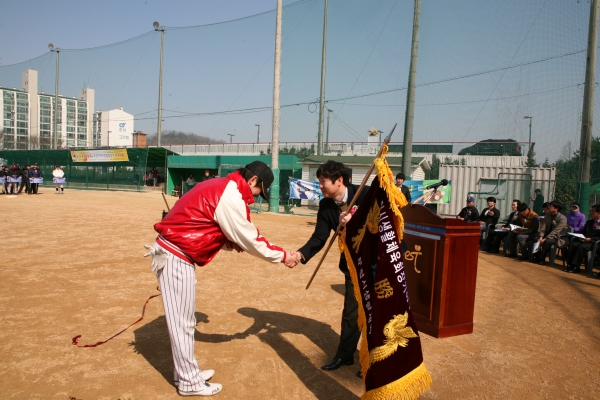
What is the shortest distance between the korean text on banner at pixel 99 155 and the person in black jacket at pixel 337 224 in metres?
29.9

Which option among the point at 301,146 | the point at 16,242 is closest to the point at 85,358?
the point at 16,242

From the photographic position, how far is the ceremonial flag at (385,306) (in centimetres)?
297

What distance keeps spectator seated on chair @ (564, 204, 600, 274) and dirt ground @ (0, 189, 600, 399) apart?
78 cm

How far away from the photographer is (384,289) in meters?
3.07

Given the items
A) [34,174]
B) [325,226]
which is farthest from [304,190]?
[34,174]

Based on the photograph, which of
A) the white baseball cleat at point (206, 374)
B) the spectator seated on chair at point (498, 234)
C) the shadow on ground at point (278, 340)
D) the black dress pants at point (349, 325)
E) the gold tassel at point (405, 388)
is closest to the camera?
the gold tassel at point (405, 388)

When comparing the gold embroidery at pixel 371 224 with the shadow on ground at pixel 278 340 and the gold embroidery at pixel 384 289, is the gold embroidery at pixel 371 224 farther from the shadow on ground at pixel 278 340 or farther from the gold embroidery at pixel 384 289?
the shadow on ground at pixel 278 340

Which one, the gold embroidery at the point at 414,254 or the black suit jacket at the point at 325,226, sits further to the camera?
the gold embroidery at the point at 414,254

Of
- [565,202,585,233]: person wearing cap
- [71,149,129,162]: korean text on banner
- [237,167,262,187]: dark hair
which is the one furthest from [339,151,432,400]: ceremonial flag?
[71,149,129,162]: korean text on banner

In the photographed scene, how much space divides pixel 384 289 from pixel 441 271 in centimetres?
166

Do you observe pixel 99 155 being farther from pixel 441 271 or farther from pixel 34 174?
pixel 441 271

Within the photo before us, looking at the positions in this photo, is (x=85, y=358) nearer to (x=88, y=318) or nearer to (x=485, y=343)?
(x=88, y=318)

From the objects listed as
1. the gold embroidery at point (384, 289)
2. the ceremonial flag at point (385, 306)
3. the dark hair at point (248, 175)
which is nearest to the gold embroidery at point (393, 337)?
the ceremonial flag at point (385, 306)

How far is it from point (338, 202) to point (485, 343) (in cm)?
234
